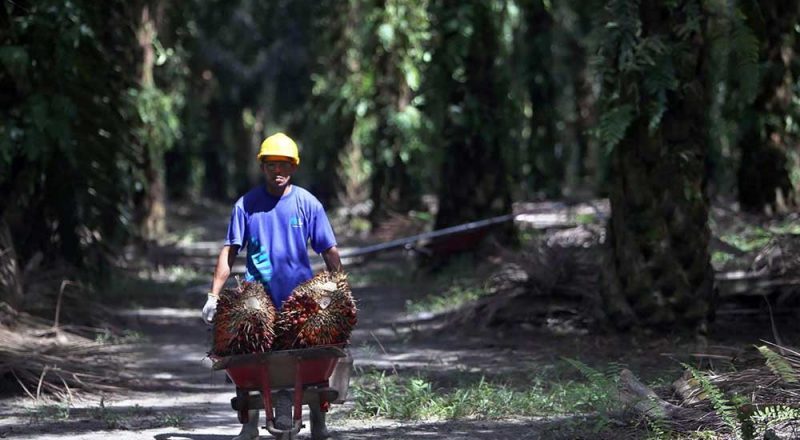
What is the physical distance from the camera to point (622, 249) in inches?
448

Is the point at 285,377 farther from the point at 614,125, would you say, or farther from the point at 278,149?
the point at 614,125

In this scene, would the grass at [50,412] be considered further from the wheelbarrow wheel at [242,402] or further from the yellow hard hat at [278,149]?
the yellow hard hat at [278,149]

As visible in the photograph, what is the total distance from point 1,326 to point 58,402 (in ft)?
5.58

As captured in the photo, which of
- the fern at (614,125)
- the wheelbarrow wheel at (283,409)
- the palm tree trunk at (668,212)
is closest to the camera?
the wheelbarrow wheel at (283,409)

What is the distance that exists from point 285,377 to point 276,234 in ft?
3.03

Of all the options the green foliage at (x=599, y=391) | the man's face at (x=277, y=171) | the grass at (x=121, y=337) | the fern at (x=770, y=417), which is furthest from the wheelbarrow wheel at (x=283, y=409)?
the grass at (x=121, y=337)

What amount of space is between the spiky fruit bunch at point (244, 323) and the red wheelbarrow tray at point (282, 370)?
56 millimetres

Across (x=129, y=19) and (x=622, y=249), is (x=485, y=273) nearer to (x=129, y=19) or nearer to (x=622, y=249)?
(x=622, y=249)

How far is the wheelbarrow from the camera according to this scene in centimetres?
737

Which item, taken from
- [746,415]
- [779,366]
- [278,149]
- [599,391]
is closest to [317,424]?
[278,149]

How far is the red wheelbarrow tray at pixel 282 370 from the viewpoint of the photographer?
7363 millimetres

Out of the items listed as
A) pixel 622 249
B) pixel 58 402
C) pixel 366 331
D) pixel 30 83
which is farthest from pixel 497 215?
pixel 58 402

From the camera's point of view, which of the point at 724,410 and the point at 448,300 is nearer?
the point at 724,410

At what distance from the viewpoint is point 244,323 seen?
288 inches
